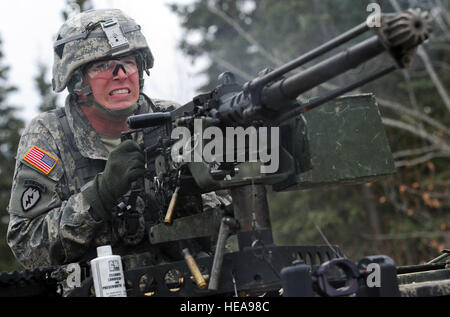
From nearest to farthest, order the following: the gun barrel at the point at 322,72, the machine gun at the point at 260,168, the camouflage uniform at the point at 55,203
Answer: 1. the gun barrel at the point at 322,72
2. the machine gun at the point at 260,168
3. the camouflage uniform at the point at 55,203

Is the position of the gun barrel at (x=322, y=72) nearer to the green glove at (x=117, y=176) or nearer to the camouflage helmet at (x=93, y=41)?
the green glove at (x=117, y=176)

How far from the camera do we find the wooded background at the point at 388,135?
16422 mm

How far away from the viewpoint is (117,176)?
Result: 150 inches

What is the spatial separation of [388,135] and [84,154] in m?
14.9

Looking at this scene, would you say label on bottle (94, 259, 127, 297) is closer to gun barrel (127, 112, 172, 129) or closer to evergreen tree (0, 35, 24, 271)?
gun barrel (127, 112, 172, 129)

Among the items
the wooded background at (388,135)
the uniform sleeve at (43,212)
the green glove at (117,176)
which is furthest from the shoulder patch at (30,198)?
the wooded background at (388,135)

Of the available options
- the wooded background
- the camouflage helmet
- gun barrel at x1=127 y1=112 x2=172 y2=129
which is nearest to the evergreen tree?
the wooded background

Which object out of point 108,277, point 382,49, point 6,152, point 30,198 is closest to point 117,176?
point 108,277

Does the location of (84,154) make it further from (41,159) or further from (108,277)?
(108,277)

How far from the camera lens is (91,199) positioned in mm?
4008

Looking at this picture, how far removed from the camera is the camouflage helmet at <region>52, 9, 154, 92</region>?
514cm

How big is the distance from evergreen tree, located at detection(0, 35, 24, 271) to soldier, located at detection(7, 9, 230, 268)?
15375mm

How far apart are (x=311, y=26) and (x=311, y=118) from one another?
45.3 feet
